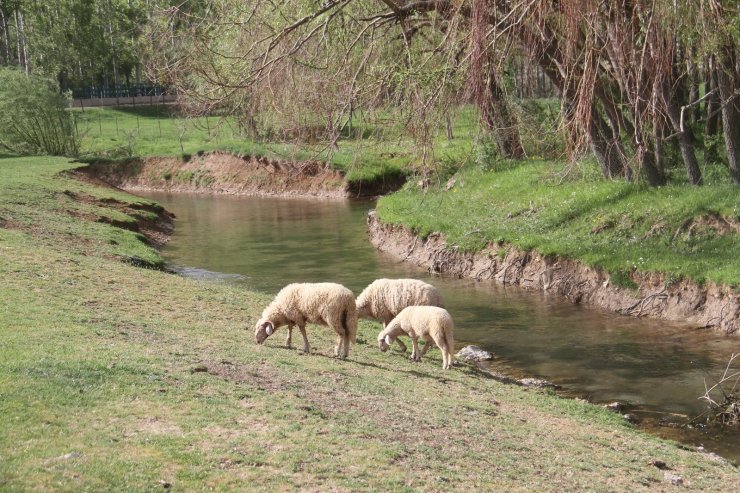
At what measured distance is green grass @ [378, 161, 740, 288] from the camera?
66.7 ft

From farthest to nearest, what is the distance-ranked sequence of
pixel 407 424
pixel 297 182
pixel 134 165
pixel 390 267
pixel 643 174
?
pixel 134 165 → pixel 297 182 → pixel 390 267 → pixel 643 174 → pixel 407 424

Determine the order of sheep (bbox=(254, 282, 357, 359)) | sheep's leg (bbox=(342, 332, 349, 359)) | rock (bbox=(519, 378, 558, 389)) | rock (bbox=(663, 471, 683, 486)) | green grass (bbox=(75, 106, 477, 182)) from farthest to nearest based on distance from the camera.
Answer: green grass (bbox=(75, 106, 477, 182)), rock (bbox=(519, 378, 558, 389)), sheep's leg (bbox=(342, 332, 349, 359)), sheep (bbox=(254, 282, 357, 359)), rock (bbox=(663, 471, 683, 486))

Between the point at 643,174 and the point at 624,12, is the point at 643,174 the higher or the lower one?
the lower one

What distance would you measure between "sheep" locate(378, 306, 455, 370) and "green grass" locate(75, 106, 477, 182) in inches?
112

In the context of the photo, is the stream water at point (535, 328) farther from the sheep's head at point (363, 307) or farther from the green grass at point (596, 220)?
the sheep's head at point (363, 307)

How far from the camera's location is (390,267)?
26.4 metres

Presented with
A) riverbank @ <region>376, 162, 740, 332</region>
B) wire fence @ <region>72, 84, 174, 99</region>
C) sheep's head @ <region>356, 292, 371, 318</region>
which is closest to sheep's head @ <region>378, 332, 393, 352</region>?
sheep's head @ <region>356, 292, 371, 318</region>

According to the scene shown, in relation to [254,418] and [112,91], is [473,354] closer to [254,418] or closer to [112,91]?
[254,418]

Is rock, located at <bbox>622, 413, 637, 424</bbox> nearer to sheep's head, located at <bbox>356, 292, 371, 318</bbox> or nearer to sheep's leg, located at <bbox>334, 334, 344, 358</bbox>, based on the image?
sheep's leg, located at <bbox>334, 334, 344, 358</bbox>

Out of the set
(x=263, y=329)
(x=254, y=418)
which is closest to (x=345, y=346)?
(x=263, y=329)

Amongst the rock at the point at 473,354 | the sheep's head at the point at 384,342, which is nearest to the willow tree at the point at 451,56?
the sheep's head at the point at 384,342

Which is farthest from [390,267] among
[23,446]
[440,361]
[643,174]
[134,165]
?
[134,165]

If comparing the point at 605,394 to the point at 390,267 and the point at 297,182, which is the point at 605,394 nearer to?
the point at 390,267

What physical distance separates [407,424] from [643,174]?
16.2 metres
